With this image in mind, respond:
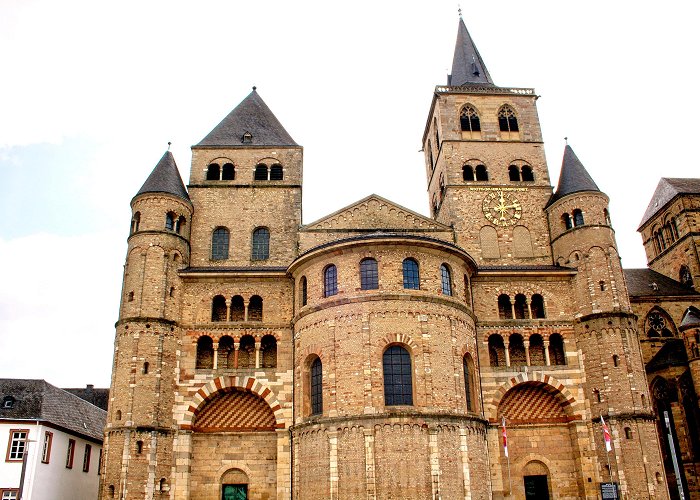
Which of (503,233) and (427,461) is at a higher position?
(503,233)

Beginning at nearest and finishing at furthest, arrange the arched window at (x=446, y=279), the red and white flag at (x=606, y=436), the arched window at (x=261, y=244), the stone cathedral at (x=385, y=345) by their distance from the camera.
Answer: the stone cathedral at (x=385, y=345) < the red and white flag at (x=606, y=436) < the arched window at (x=446, y=279) < the arched window at (x=261, y=244)

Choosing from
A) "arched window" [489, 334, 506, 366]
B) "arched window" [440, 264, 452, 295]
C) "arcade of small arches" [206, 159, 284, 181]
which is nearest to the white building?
"arcade of small arches" [206, 159, 284, 181]

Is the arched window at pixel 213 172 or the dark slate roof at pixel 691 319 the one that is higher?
the arched window at pixel 213 172

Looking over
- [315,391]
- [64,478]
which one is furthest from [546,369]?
[64,478]

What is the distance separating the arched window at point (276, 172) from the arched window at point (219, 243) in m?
4.92

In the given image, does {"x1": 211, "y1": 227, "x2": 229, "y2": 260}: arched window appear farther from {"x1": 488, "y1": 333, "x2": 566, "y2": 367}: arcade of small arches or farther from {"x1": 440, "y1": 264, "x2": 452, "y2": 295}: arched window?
{"x1": 488, "y1": 333, "x2": 566, "y2": 367}: arcade of small arches

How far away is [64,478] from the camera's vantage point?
123 feet

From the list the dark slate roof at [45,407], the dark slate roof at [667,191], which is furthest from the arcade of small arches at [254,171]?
the dark slate roof at [667,191]

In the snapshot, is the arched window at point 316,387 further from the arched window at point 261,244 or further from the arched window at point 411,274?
the arched window at point 261,244

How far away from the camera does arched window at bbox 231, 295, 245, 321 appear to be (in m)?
34.3

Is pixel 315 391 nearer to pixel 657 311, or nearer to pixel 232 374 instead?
pixel 232 374

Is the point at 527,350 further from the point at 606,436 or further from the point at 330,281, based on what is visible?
the point at 330,281

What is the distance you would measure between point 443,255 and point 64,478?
26.2 m

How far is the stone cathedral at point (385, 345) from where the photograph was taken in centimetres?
2848
